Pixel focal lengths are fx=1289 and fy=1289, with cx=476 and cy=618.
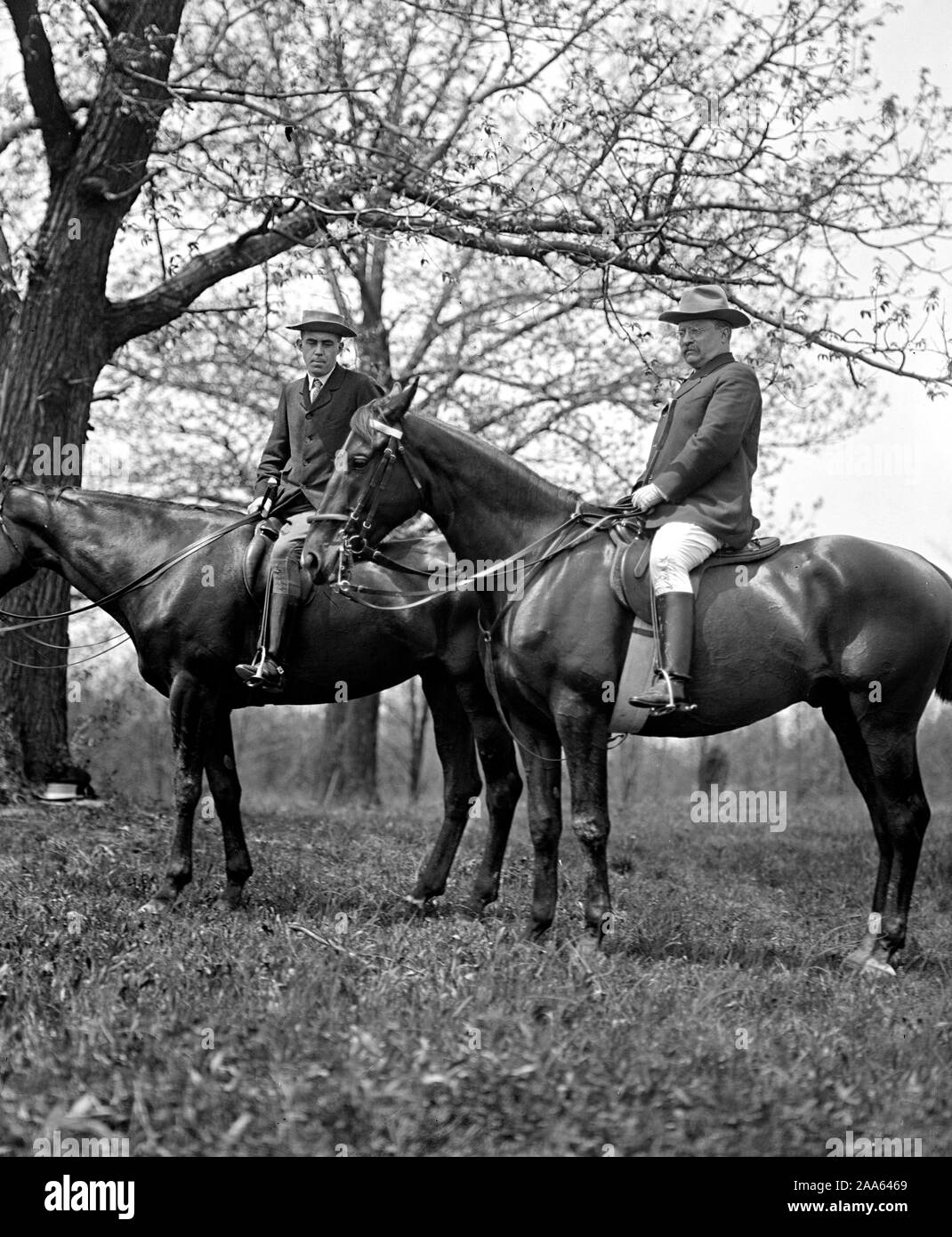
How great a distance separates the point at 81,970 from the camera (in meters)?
6.32

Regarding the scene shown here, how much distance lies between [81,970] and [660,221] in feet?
26.4

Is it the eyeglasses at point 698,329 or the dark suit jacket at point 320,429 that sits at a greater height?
the eyeglasses at point 698,329

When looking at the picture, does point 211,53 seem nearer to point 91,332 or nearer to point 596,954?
Answer: point 91,332

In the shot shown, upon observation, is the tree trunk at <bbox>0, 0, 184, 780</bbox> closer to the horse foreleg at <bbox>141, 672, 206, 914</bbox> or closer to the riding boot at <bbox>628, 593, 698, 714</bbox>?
the horse foreleg at <bbox>141, 672, 206, 914</bbox>

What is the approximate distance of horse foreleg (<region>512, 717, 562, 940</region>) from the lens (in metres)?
7.43

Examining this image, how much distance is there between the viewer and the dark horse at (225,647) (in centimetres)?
857

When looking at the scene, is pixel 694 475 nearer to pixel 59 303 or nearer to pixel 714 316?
pixel 714 316

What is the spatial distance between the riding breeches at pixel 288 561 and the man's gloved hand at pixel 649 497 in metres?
2.22

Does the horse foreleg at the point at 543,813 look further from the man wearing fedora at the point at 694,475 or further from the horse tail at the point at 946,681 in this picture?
the horse tail at the point at 946,681

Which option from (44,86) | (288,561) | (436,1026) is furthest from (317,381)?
(44,86)

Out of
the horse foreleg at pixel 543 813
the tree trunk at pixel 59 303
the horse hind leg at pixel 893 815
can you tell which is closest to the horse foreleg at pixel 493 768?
the horse foreleg at pixel 543 813

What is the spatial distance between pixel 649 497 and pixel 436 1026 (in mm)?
3319

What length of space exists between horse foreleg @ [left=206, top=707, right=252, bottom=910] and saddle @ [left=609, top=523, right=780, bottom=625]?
9.78 feet
